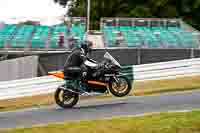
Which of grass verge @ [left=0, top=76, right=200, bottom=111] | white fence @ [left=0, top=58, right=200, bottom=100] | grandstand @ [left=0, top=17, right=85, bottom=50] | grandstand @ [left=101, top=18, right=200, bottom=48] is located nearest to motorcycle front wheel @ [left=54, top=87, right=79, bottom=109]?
grass verge @ [left=0, top=76, right=200, bottom=111]

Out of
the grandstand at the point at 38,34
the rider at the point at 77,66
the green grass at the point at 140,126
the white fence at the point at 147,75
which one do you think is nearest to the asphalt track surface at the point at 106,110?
the rider at the point at 77,66

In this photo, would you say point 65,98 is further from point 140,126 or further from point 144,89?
point 140,126

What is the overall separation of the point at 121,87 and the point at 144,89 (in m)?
3.64

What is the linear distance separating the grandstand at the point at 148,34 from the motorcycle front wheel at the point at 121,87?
16563 mm

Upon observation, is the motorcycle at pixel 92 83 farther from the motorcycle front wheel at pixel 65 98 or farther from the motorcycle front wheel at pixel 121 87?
the motorcycle front wheel at pixel 121 87

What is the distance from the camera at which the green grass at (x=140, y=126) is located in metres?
8.16

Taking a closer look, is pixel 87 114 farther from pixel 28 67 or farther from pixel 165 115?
pixel 28 67

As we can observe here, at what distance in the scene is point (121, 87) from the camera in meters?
14.5

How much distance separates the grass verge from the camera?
54.2 feet

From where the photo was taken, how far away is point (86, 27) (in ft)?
139

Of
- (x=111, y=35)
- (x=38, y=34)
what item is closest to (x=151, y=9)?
(x=111, y=35)

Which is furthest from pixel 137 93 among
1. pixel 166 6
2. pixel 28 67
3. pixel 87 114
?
pixel 166 6

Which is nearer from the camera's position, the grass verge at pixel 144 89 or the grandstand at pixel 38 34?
the grass verge at pixel 144 89

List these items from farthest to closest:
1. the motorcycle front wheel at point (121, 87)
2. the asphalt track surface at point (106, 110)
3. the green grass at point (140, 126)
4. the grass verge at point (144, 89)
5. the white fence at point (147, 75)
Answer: the white fence at point (147, 75), the grass verge at point (144, 89), the motorcycle front wheel at point (121, 87), the asphalt track surface at point (106, 110), the green grass at point (140, 126)
